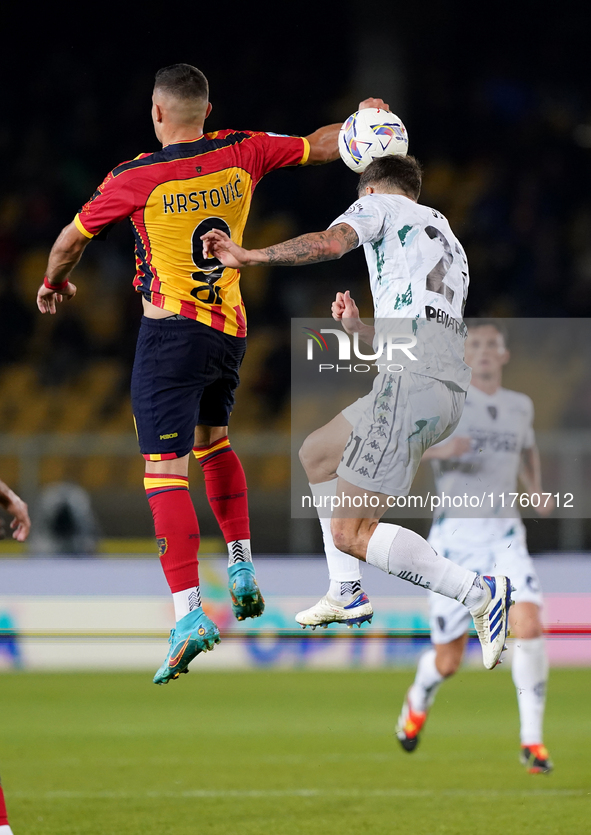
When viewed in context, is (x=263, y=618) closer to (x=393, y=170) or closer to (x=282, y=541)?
(x=393, y=170)

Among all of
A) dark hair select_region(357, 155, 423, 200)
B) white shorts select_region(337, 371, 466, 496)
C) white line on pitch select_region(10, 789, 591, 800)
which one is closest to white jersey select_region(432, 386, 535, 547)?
white shorts select_region(337, 371, 466, 496)

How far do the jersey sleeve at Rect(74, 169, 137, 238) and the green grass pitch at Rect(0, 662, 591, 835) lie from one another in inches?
198

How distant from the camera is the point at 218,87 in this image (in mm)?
10047

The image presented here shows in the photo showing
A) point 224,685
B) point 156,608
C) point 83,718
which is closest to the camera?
point 156,608

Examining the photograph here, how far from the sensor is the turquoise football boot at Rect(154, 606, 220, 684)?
4.48 meters

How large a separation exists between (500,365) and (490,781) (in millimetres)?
5400

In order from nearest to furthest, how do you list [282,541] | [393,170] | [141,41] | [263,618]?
[393,170], [263,618], [282,541], [141,41]

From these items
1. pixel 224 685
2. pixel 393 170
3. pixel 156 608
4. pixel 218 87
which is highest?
pixel 218 87

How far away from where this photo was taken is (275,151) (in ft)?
16.0

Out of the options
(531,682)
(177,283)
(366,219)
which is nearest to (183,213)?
(177,283)

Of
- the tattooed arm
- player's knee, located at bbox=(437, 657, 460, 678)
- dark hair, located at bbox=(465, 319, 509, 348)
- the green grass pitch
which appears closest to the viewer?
the tattooed arm

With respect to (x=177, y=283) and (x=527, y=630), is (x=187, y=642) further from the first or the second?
(x=527, y=630)

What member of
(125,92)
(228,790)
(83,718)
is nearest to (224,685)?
(83,718)

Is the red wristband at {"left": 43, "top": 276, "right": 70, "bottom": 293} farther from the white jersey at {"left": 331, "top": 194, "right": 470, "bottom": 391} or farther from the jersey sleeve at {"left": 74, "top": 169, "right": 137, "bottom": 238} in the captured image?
the white jersey at {"left": 331, "top": 194, "right": 470, "bottom": 391}
